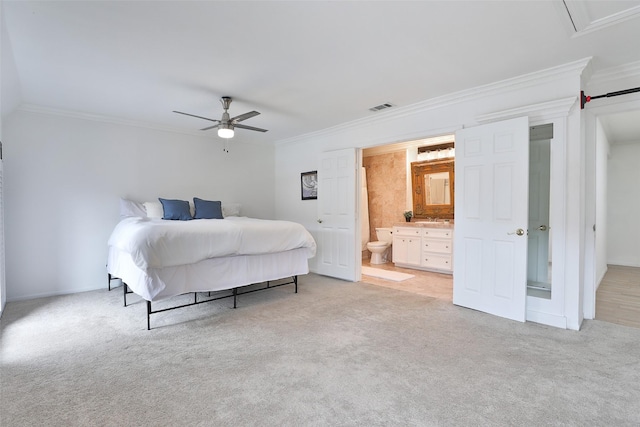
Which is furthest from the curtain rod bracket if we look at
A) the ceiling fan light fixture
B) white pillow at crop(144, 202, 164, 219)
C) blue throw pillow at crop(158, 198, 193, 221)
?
white pillow at crop(144, 202, 164, 219)

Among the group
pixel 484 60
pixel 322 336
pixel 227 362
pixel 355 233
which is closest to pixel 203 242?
pixel 227 362

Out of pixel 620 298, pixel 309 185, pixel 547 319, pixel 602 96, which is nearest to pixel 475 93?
pixel 602 96

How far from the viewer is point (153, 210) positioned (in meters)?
4.53

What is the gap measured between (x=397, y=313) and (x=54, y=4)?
3.83 meters

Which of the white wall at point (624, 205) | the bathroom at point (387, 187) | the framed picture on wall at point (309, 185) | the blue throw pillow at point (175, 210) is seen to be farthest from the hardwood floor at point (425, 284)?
the white wall at point (624, 205)

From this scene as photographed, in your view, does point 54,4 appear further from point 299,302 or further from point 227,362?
point 299,302

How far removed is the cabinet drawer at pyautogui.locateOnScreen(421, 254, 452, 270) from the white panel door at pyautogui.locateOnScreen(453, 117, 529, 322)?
1.82 m

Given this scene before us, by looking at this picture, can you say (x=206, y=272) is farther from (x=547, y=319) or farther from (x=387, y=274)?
(x=547, y=319)

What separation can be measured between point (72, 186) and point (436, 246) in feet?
18.9

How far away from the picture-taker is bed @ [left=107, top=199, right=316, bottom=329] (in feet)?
9.42

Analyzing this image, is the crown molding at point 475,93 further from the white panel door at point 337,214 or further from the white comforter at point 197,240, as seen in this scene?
the white comforter at point 197,240

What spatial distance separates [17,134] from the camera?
154 inches

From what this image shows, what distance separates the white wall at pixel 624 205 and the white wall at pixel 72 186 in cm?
837

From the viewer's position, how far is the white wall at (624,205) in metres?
6.10
